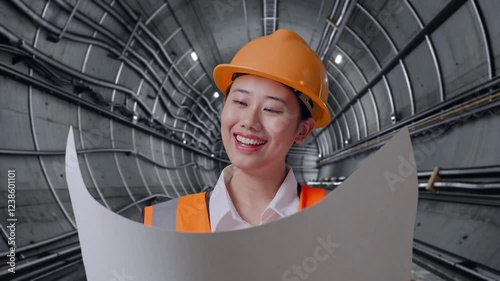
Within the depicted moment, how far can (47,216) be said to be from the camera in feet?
17.0

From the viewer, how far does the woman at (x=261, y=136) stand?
4.59 feet

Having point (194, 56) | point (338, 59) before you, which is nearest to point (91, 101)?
point (194, 56)

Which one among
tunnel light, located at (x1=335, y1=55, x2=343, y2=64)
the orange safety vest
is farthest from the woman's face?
tunnel light, located at (x1=335, y1=55, x2=343, y2=64)

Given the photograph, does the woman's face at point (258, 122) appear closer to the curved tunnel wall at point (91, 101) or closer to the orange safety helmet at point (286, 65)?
the orange safety helmet at point (286, 65)

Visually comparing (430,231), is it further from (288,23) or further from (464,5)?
(288,23)

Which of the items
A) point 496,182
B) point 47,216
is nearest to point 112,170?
point 47,216

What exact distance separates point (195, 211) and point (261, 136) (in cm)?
45

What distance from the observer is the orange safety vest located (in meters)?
1.49

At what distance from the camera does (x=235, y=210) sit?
1511mm

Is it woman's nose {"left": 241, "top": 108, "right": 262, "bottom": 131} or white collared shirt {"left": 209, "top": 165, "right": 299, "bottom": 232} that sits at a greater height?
woman's nose {"left": 241, "top": 108, "right": 262, "bottom": 131}

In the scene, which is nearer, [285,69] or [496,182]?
[285,69]

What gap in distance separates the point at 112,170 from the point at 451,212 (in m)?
6.74

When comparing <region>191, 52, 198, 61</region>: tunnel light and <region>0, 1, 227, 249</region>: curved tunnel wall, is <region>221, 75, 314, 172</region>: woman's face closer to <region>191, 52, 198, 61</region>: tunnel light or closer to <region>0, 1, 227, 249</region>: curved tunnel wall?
<region>0, 1, 227, 249</region>: curved tunnel wall

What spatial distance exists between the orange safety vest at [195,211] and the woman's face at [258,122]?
0.82 ft
